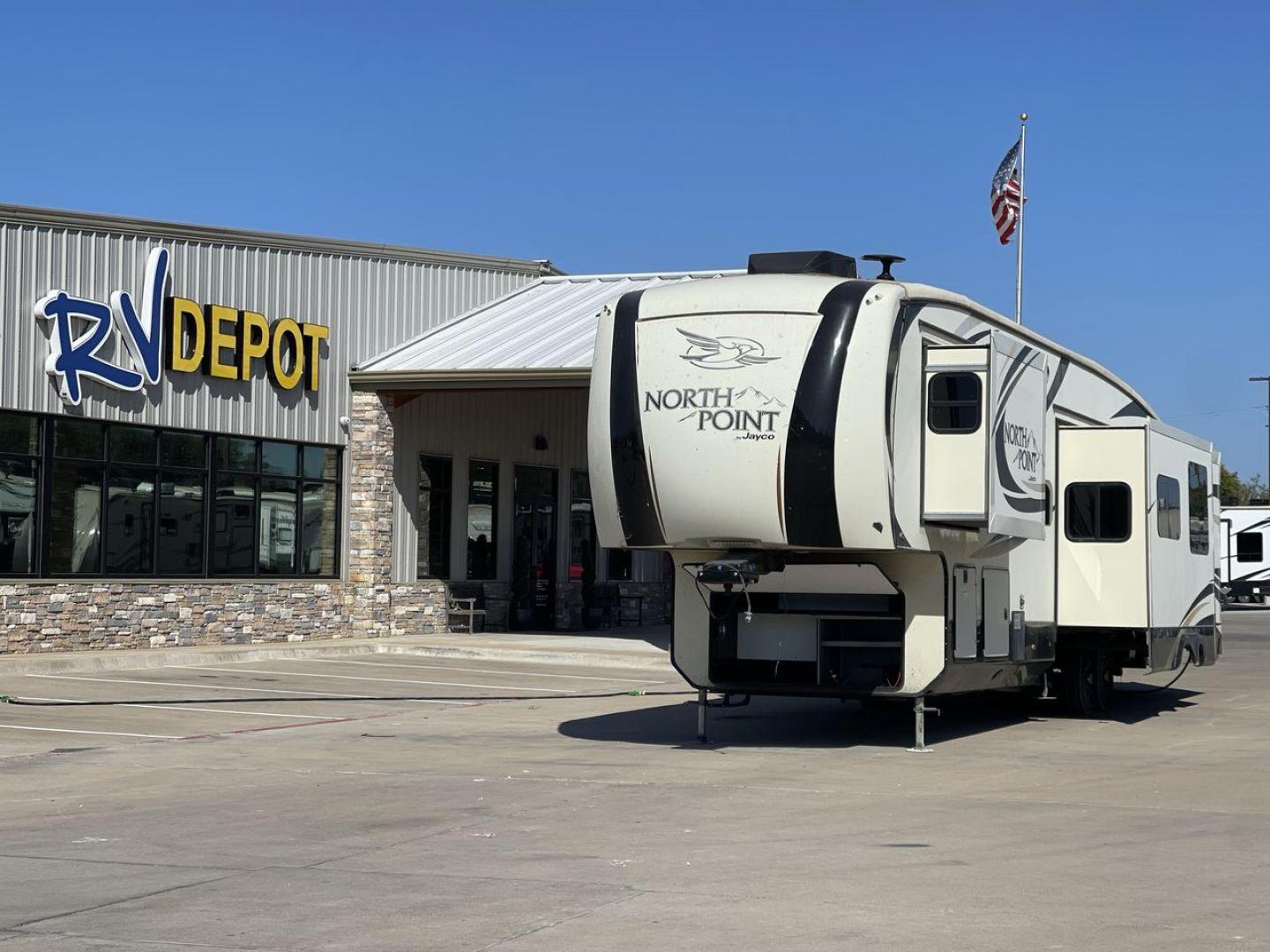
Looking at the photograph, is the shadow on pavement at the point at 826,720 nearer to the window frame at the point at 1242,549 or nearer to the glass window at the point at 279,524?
the glass window at the point at 279,524

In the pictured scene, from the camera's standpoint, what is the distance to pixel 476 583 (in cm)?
3080

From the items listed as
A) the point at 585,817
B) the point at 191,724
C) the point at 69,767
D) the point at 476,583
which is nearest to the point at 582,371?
the point at 476,583

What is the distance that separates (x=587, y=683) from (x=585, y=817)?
11.3 m

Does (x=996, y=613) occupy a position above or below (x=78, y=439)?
below

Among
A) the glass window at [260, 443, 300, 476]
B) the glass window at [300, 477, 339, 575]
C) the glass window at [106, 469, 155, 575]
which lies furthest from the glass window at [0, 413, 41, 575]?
the glass window at [300, 477, 339, 575]

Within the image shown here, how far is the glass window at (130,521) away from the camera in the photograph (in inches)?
954

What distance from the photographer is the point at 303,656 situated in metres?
25.5

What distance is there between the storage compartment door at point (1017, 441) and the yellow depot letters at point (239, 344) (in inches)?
554

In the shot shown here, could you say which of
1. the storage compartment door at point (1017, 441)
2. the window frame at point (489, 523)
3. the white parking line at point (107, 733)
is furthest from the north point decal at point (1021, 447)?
the window frame at point (489, 523)

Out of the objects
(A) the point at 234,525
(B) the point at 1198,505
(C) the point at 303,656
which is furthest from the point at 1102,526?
(A) the point at 234,525

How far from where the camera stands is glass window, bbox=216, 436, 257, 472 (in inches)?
1028

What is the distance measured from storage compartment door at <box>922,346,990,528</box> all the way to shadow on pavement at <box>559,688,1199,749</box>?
273 centimetres

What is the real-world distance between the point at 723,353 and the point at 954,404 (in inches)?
78.4

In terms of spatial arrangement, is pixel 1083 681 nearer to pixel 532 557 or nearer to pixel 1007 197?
pixel 532 557
